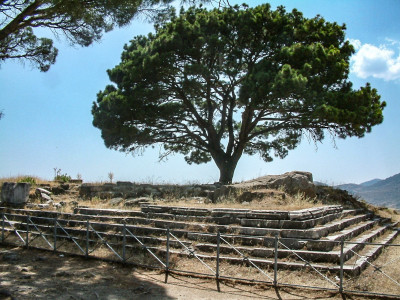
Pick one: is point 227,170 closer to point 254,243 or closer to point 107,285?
point 254,243

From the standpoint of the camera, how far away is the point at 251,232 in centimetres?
853

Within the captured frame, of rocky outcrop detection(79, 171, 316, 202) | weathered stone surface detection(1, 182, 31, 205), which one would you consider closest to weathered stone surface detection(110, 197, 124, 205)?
rocky outcrop detection(79, 171, 316, 202)

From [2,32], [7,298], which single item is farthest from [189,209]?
[2,32]

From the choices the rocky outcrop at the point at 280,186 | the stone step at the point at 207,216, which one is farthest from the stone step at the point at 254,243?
the rocky outcrop at the point at 280,186

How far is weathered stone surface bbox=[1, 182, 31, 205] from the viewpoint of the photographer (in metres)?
14.0

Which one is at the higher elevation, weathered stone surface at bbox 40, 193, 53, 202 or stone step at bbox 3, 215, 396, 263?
weathered stone surface at bbox 40, 193, 53, 202

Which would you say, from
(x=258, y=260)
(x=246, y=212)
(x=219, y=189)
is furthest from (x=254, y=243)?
(x=219, y=189)

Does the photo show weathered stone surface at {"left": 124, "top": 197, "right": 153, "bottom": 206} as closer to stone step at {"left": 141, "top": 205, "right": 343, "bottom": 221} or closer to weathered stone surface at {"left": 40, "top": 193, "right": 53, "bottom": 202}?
stone step at {"left": 141, "top": 205, "right": 343, "bottom": 221}

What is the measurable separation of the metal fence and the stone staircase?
2cm

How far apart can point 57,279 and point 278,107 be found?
11.3 metres

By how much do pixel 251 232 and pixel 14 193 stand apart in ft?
30.9

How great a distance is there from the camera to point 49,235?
10.7 meters

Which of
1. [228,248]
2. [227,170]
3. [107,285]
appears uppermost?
[227,170]

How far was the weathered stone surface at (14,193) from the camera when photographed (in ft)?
46.0
